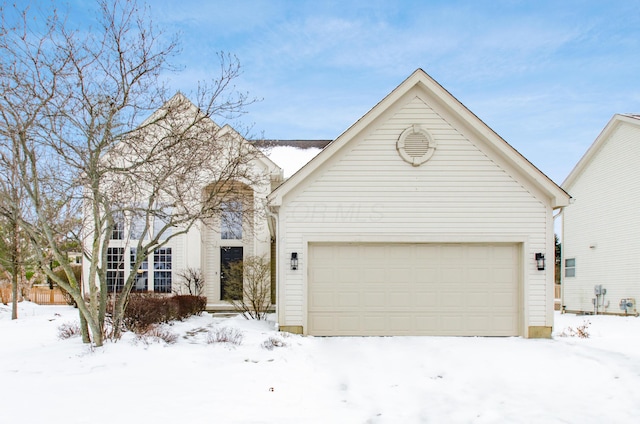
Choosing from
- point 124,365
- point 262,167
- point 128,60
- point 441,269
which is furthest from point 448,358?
point 262,167

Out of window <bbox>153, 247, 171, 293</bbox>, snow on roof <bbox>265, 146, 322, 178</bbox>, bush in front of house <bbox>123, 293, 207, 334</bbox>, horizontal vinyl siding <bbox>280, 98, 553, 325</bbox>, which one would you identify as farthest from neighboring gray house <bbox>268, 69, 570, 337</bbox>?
window <bbox>153, 247, 171, 293</bbox>

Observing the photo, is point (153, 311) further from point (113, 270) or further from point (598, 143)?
point (598, 143)

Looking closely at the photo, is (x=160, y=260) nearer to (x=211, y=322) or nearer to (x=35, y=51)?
(x=211, y=322)

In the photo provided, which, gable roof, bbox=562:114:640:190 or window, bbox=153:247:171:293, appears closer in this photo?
window, bbox=153:247:171:293

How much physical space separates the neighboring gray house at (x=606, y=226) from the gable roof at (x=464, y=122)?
934 centimetres

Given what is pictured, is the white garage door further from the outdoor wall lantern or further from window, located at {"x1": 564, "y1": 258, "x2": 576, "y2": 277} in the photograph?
window, located at {"x1": 564, "y1": 258, "x2": 576, "y2": 277}

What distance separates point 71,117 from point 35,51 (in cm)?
119

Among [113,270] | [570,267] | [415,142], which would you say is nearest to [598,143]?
[570,267]

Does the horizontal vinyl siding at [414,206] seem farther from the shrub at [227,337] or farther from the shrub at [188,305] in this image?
the shrub at [188,305]

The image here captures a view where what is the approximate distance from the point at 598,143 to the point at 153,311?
18310 mm

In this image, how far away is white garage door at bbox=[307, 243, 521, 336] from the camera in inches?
472

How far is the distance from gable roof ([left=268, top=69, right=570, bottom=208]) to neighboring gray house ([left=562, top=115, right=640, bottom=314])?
9.34 m

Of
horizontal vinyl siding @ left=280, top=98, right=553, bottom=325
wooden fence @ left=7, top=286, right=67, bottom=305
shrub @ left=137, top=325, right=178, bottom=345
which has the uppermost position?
horizontal vinyl siding @ left=280, top=98, right=553, bottom=325

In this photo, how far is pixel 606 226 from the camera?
20.8 m
